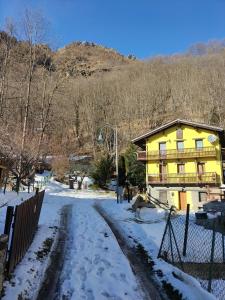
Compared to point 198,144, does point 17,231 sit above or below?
below

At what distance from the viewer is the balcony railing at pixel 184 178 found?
109 ft

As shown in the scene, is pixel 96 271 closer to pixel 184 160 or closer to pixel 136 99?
pixel 184 160

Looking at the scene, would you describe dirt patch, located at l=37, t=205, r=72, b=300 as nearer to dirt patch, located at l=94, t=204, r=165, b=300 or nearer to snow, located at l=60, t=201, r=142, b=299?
snow, located at l=60, t=201, r=142, b=299

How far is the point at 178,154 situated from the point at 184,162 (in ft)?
3.95

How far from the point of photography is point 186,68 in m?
72.8

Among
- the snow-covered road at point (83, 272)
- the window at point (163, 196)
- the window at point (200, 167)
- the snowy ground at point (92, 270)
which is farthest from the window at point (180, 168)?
the snow-covered road at point (83, 272)

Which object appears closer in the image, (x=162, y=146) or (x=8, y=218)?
(x=8, y=218)

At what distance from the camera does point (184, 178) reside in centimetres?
3422

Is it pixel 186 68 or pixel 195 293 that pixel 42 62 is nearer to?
pixel 195 293

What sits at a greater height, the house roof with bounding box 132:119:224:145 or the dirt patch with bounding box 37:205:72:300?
the house roof with bounding box 132:119:224:145

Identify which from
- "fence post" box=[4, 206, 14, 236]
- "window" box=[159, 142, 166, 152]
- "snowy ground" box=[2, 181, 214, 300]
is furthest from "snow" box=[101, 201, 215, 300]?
"window" box=[159, 142, 166, 152]

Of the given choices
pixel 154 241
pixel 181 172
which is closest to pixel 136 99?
pixel 181 172

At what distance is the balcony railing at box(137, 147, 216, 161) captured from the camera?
3412cm

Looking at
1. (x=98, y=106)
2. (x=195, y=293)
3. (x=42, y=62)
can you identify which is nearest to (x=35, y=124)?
(x=42, y=62)
